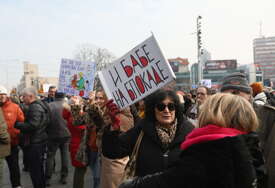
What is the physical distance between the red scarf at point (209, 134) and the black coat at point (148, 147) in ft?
2.50

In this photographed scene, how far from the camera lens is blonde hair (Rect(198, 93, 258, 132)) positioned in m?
1.57

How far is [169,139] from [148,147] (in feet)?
0.60

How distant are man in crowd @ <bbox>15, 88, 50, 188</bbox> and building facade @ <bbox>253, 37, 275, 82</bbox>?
18098cm

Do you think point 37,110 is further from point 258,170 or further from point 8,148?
point 258,170

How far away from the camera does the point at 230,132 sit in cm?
148

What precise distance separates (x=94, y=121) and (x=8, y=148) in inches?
56.4

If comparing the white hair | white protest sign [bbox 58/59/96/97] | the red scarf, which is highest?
white protest sign [bbox 58/59/96/97]

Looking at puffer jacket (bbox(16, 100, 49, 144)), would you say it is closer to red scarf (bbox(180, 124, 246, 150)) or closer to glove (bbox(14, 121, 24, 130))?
glove (bbox(14, 121, 24, 130))

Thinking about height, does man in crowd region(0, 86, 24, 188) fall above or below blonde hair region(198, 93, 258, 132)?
below

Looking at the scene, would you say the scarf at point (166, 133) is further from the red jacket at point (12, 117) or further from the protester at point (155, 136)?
the red jacket at point (12, 117)

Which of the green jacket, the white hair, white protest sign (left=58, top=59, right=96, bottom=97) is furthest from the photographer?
white protest sign (left=58, top=59, right=96, bottom=97)

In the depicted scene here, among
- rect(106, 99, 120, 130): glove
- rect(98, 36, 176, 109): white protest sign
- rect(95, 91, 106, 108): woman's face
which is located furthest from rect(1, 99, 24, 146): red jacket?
rect(106, 99, 120, 130): glove

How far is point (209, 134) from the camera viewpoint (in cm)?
146

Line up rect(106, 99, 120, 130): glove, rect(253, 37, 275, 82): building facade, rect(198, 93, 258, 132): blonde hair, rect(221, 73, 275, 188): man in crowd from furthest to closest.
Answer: rect(253, 37, 275, 82): building facade, rect(106, 99, 120, 130): glove, rect(221, 73, 275, 188): man in crowd, rect(198, 93, 258, 132): blonde hair
